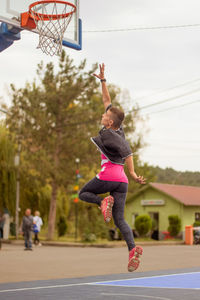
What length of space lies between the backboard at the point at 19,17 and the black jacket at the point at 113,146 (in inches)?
182

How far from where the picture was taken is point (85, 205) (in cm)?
4400

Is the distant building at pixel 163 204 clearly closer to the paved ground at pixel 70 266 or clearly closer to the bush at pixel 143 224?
the bush at pixel 143 224

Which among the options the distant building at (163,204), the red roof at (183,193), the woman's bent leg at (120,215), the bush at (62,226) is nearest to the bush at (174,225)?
the distant building at (163,204)

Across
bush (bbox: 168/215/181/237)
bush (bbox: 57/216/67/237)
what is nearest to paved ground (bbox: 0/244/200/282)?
bush (bbox: 57/216/67/237)

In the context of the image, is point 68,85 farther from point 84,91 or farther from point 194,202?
point 194,202

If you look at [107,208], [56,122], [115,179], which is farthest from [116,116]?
[56,122]

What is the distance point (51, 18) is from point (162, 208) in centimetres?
3833

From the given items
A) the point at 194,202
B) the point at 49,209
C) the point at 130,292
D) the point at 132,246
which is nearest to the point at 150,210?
the point at 194,202

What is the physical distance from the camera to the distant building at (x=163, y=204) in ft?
147

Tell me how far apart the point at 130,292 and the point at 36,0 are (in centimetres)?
677

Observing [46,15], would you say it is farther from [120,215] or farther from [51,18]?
[120,215]

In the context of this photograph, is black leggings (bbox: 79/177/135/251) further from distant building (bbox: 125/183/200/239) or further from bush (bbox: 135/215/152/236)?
distant building (bbox: 125/183/200/239)

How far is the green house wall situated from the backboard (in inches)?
1382

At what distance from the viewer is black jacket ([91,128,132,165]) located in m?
5.53
